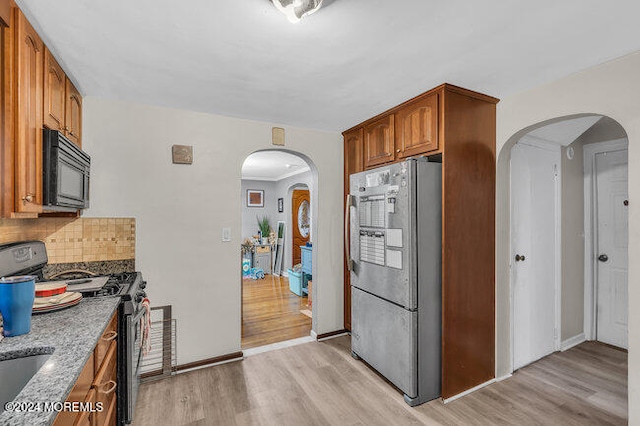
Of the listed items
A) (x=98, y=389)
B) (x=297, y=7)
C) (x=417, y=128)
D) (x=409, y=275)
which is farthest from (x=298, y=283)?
(x=297, y=7)

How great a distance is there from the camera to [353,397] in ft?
7.43

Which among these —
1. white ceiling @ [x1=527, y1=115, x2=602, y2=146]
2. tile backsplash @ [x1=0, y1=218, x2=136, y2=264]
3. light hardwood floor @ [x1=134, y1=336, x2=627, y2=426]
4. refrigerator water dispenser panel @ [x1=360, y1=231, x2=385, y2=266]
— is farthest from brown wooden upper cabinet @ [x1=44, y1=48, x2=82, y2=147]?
white ceiling @ [x1=527, y1=115, x2=602, y2=146]

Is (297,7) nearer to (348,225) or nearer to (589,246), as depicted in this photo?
(348,225)

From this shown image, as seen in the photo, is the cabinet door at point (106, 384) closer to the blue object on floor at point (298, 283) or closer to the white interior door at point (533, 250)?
the white interior door at point (533, 250)

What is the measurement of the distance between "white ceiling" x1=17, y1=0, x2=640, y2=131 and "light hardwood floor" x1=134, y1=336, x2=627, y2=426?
2253mm

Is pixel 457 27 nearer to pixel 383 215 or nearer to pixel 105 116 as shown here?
pixel 383 215

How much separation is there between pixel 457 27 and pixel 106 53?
1909mm

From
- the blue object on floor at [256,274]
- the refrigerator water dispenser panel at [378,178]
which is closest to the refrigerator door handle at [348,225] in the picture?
the refrigerator water dispenser panel at [378,178]

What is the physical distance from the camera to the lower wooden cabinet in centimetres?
100

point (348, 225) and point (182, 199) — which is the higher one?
point (182, 199)

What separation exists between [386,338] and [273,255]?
5007 millimetres

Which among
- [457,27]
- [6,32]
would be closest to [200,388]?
[6,32]

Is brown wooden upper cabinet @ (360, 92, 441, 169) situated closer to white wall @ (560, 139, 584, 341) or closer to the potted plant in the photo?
white wall @ (560, 139, 584, 341)

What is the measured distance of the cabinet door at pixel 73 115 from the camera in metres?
2.00
